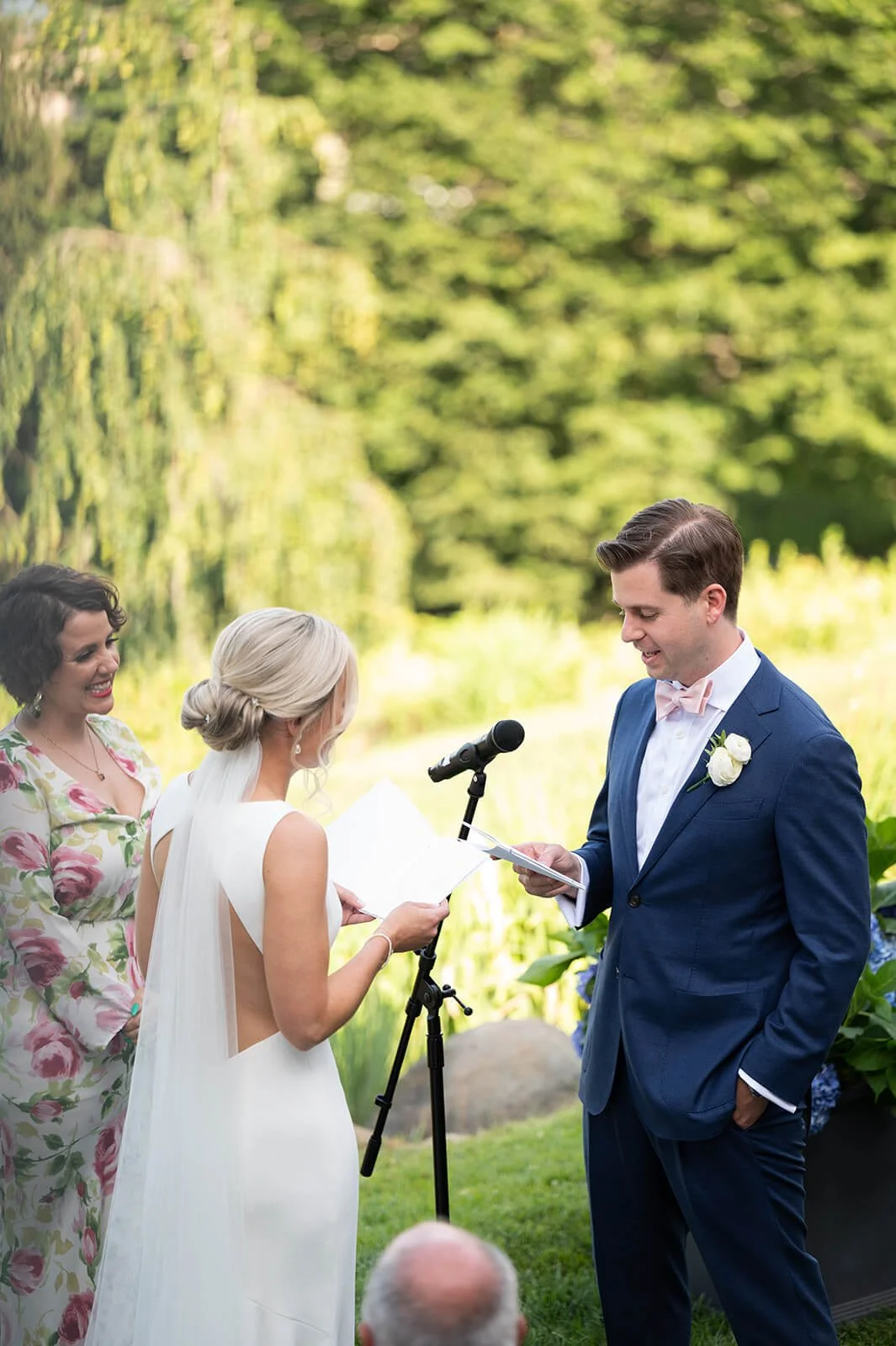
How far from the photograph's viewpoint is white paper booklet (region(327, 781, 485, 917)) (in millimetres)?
2807

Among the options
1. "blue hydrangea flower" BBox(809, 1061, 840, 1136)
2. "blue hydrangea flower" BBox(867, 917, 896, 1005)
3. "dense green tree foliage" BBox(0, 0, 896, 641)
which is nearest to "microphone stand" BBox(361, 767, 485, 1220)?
"blue hydrangea flower" BBox(809, 1061, 840, 1136)

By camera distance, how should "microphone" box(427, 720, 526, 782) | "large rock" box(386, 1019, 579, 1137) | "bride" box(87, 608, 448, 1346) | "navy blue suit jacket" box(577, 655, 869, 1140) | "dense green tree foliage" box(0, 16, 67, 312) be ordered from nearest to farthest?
"bride" box(87, 608, 448, 1346)
"navy blue suit jacket" box(577, 655, 869, 1140)
"microphone" box(427, 720, 526, 782)
"dense green tree foliage" box(0, 16, 67, 312)
"large rock" box(386, 1019, 579, 1137)

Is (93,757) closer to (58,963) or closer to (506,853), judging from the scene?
(58,963)

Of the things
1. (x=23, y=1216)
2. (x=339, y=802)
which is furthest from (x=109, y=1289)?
(x=339, y=802)

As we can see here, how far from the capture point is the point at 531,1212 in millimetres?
4410

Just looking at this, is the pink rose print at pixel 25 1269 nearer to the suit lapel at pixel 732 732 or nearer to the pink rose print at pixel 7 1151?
the pink rose print at pixel 7 1151

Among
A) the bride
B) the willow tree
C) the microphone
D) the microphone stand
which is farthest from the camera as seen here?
the willow tree

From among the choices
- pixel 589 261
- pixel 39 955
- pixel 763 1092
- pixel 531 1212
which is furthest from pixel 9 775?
pixel 589 261

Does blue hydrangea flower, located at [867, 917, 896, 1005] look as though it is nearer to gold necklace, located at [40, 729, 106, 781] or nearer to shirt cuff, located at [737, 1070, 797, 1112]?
shirt cuff, located at [737, 1070, 797, 1112]

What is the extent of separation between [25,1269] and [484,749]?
62.6 inches

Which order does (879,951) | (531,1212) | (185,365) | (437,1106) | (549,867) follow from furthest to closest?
(185,365) → (531,1212) → (879,951) → (549,867) → (437,1106)

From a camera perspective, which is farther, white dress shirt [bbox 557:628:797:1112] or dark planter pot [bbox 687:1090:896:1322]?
dark planter pot [bbox 687:1090:896:1322]

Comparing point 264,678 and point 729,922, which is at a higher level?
point 264,678

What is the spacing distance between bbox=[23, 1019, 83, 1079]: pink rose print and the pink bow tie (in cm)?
150
